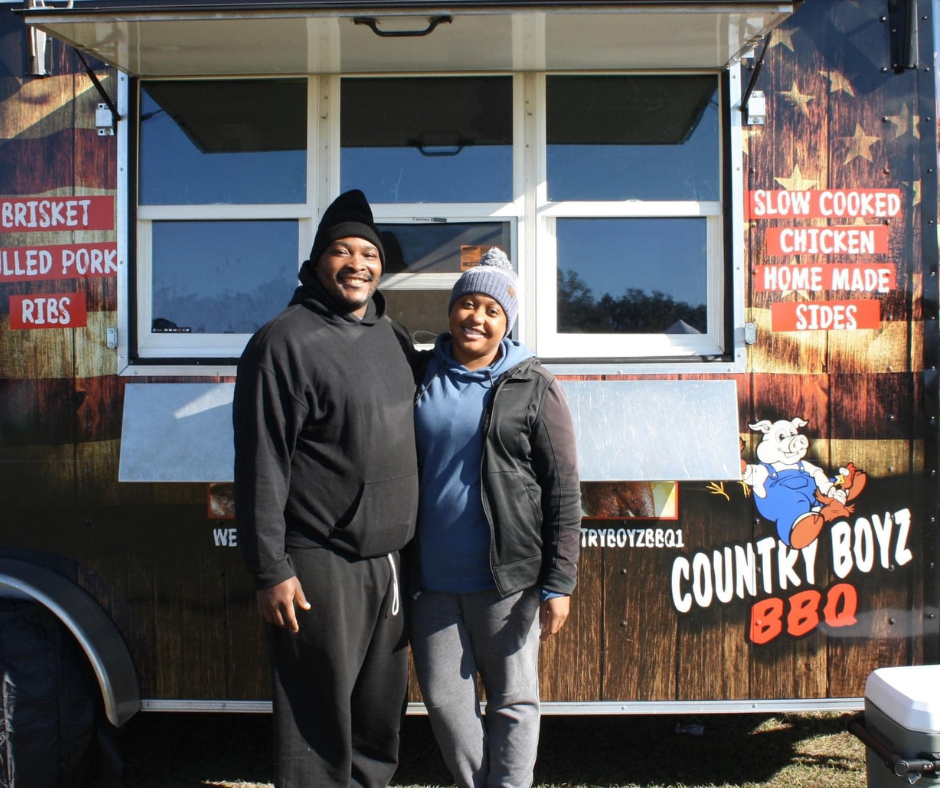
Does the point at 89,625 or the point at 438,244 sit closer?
the point at 89,625

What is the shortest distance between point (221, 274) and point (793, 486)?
229cm

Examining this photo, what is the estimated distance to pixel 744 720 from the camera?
3514mm

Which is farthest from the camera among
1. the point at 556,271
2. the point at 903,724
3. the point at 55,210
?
the point at 556,271

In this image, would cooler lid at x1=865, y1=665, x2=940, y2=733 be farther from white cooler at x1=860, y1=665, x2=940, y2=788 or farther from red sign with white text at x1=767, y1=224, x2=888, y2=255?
red sign with white text at x1=767, y1=224, x2=888, y2=255

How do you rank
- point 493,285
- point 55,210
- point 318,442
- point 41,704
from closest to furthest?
1. point 318,442
2. point 493,285
3. point 41,704
4. point 55,210

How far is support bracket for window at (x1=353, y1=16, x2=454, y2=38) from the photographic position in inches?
93.9

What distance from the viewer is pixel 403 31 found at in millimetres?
2484

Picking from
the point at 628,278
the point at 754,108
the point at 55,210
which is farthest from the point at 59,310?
the point at 754,108

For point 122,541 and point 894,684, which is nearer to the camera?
point 894,684

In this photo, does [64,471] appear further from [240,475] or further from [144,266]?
[240,475]

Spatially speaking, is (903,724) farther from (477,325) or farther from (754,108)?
(754,108)

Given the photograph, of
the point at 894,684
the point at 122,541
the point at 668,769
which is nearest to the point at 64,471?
the point at 122,541

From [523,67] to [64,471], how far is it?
7.46ft

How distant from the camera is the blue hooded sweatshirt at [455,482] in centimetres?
210
